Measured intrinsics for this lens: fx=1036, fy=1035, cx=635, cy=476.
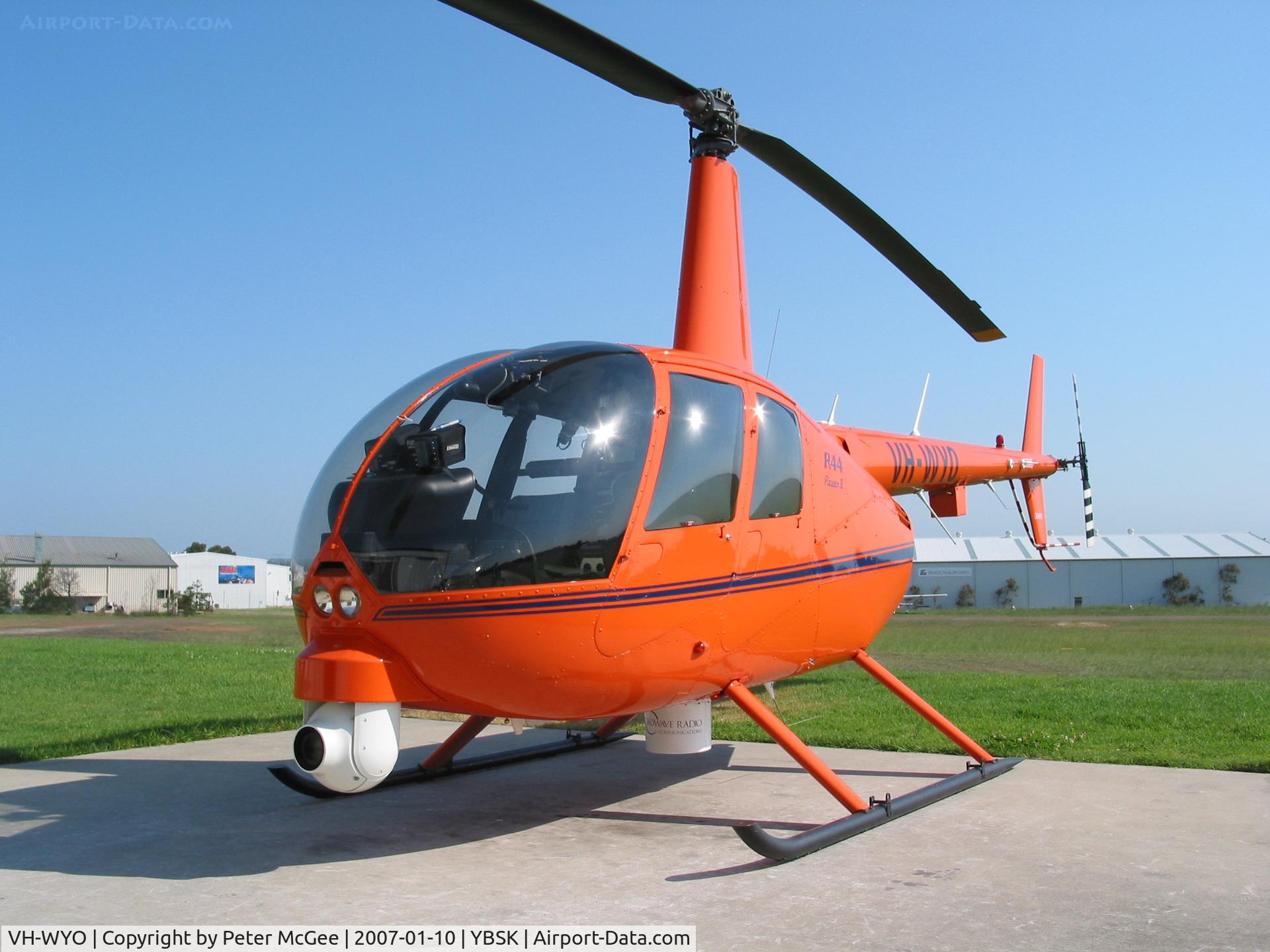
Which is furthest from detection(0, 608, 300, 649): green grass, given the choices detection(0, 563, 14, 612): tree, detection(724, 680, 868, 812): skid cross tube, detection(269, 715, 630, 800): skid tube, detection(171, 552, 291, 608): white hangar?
detection(171, 552, 291, 608): white hangar

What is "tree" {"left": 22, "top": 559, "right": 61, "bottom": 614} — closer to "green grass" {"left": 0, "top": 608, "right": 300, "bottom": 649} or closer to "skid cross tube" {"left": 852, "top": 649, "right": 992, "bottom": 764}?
"green grass" {"left": 0, "top": 608, "right": 300, "bottom": 649}

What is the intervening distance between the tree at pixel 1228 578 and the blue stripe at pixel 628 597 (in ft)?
198

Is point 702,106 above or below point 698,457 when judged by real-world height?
above

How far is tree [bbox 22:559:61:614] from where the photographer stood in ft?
200

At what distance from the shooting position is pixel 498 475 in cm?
482

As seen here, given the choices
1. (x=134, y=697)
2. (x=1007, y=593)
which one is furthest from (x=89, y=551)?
(x=134, y=697)

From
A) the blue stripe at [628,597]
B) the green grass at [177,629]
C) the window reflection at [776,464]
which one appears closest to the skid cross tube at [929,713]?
the blue stripe at [628,597]

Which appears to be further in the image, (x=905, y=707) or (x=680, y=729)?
(x=905, y=707)

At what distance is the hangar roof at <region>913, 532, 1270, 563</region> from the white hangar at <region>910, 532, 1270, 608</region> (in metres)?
0.07

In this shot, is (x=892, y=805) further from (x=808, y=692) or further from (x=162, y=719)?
(x=162, y=719)

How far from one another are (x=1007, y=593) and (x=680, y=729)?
58.1m

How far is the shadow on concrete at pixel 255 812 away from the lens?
5230 millimetres

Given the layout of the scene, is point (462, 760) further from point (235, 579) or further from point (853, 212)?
point (235, 579)

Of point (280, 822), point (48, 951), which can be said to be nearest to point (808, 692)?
point (280, 822)
